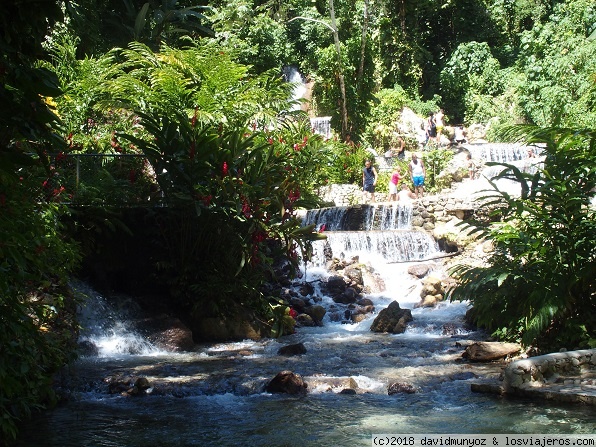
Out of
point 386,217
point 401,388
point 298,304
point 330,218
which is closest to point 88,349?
point 298,304

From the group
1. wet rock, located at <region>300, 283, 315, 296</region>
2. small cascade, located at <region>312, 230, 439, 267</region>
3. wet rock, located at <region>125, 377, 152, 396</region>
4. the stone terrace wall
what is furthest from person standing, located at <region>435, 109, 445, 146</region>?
wet rock, located at <region>125, 377, 152, 396</region>

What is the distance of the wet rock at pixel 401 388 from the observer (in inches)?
300

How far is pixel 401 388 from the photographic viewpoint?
767 cm

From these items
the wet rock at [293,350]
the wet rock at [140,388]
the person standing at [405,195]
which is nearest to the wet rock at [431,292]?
the wet rock at [293,350]

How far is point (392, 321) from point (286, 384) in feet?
13.7

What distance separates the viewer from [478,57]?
90.2 ft

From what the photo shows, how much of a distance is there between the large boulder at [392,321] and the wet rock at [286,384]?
393 cm

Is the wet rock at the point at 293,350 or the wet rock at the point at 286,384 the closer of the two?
the wet rock at the point at 286,384

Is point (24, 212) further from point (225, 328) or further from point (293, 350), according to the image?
point (225, 328)

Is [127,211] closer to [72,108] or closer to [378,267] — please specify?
[72,108]

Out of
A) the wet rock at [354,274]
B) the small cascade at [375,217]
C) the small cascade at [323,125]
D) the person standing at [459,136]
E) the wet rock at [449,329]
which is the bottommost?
the wet rock at [449,329]

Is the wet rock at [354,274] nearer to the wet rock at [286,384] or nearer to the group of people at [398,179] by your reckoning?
the group of people at [398,179]

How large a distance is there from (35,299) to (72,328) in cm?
89

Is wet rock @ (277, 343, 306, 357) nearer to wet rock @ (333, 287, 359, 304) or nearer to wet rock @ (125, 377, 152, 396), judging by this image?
wet rock @ (125, 377, 152, 396)
